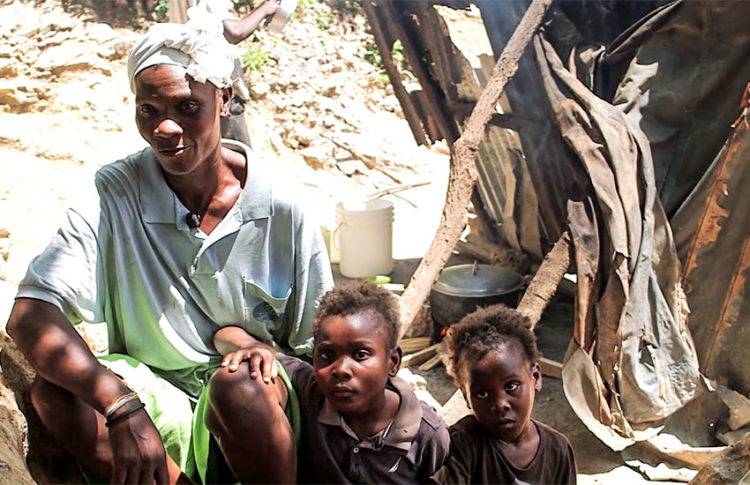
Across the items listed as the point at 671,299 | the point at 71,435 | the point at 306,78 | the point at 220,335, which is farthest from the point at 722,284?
the point at 306,78

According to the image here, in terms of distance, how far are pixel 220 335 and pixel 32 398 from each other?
483 mm

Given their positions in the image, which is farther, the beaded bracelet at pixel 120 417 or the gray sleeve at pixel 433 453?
the gray sleeve at pixel 433 453

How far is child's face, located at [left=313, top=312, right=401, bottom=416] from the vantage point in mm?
1820

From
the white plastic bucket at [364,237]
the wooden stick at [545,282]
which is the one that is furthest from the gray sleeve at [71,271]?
the white plastic bucket at [364,237]

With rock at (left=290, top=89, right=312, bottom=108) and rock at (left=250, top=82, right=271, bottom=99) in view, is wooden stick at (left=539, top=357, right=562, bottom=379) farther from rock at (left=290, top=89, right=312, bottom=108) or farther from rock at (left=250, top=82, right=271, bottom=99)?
rock at (left=250, top=82, right=271, bottom=99)

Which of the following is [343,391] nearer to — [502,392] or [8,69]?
[502,392]

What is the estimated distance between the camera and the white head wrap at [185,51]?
183cm

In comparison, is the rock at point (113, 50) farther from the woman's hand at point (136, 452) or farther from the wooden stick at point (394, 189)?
the woman's hand at point (136, 452)

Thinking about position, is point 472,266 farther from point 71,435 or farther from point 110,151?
point 110,151

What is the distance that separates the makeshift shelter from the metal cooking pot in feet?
3.55

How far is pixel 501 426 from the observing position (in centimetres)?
197

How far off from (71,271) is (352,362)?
73cm

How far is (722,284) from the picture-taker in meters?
3.43

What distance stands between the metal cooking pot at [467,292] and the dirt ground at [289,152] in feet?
1.19
